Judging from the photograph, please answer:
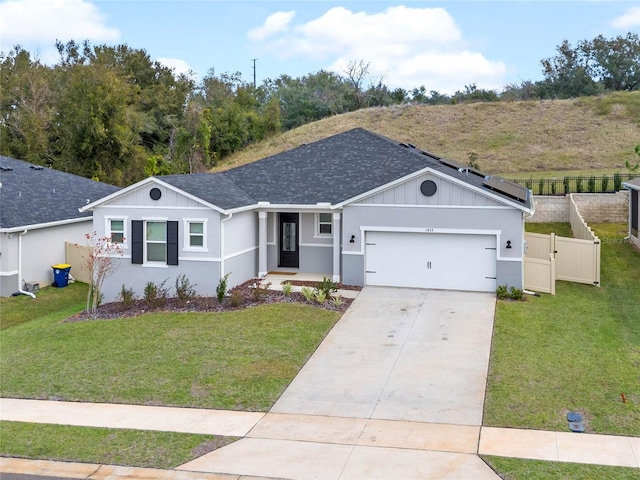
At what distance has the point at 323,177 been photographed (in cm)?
2281

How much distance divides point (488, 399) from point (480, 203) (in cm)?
850

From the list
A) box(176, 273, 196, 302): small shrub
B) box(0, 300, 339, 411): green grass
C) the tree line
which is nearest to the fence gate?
box(0, 300, 339, 411): green grass

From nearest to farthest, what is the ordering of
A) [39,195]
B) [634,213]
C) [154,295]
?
1. [154,295]
2. [39,195]
3. [634,213]

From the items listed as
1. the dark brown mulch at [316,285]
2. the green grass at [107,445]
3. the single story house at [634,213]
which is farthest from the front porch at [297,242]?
the single story house at [634,213]

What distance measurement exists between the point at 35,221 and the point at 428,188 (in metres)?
13.2

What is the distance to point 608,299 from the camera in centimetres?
1811

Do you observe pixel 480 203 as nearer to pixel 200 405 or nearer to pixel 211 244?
pixel 211 244

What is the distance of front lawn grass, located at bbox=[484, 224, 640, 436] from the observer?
10.2 metres

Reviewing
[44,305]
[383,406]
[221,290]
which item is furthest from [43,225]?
[383,406]

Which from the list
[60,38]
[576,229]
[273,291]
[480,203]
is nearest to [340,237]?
[273,291]

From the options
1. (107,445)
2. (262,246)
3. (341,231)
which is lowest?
(107,445)

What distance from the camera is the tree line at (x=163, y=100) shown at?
40.8m

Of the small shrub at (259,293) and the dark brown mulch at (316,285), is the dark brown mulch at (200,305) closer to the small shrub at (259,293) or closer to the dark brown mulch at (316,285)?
the small shrub at (259,293)

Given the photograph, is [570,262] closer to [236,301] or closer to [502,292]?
[502,292]
